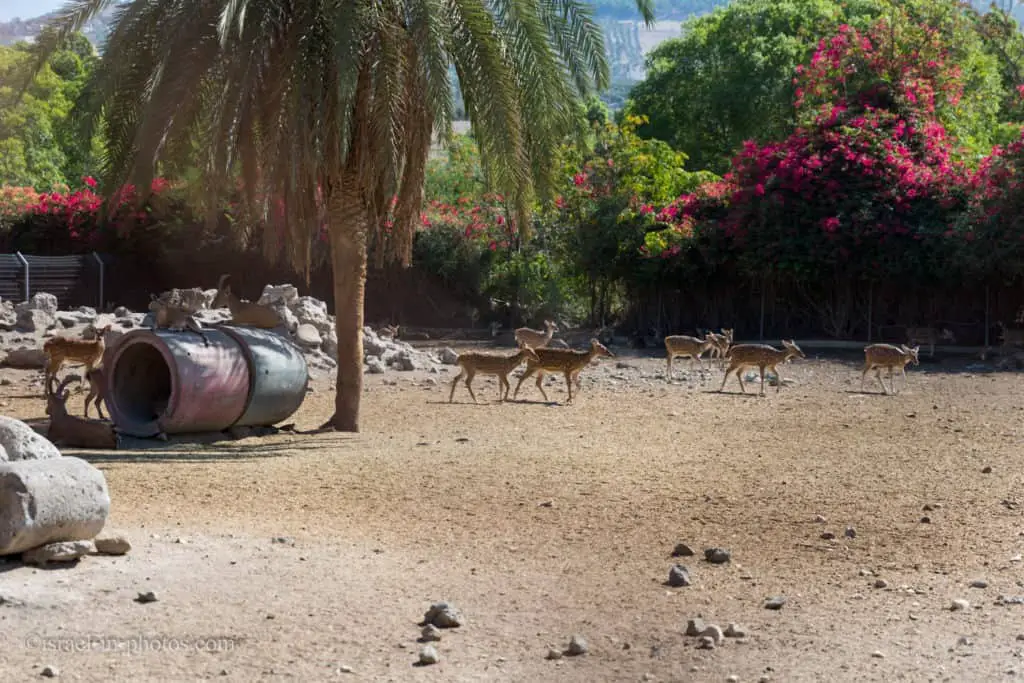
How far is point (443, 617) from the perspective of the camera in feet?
25.2

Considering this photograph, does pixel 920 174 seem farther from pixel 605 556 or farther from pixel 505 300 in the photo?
pixel 605 556

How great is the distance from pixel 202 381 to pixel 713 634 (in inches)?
345

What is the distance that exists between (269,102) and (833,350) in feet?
56.3

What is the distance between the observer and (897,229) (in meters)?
28.3

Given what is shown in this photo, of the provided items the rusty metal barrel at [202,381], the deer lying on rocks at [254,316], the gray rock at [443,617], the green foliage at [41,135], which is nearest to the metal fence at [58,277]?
the green foliage at [41,135]

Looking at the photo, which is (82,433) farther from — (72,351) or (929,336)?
(929,336)

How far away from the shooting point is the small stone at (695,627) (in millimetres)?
7668

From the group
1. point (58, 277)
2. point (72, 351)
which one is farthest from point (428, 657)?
point (58, 277)

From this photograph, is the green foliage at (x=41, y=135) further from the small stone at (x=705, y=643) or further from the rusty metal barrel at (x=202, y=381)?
the small stone at (x=705, y=643)

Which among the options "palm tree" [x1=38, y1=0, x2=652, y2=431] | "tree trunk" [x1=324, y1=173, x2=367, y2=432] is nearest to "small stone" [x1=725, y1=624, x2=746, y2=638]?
"palm tree" [x1=38, y1=0, x2=652, y2=431]

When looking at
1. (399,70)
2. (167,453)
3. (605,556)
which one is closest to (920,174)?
(399,70)

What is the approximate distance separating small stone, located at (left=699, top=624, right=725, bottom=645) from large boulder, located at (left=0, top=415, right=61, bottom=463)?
171 inches

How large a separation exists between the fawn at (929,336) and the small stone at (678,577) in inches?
796

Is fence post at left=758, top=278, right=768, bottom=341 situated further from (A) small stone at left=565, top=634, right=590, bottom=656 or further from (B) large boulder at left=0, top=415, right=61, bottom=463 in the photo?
(A) small stone at left=565, top=634, right=590, bottom=656
